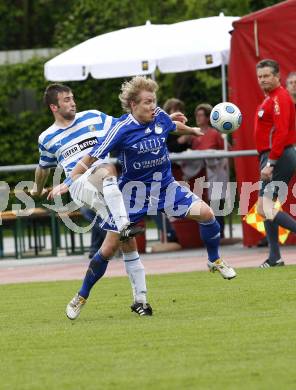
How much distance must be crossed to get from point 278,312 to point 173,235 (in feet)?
29.0

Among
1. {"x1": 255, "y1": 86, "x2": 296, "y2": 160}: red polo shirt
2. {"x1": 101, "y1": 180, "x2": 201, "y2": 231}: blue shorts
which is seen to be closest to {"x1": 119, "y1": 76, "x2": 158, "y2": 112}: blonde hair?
{"x1": 101, "y1": 180, "x2": 201, "y2": 231}: blue shorts

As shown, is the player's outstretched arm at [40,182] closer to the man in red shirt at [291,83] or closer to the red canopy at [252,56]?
the man in red shirt at [291,83]

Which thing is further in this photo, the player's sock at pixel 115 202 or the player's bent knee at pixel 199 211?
the player's bent knee at pixel 199 211

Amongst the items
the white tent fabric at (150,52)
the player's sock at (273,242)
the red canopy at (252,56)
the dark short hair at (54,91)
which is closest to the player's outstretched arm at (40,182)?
the dark short hair at (54,91)

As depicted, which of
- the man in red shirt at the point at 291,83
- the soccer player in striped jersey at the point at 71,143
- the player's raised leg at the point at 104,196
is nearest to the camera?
the player's raised leg at the point at 104,196

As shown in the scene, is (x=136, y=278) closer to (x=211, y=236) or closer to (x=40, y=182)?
(x=211, y=236)

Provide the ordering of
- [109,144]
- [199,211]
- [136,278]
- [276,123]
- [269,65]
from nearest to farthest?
[109,144], [136,278], [199,211], [269,65], [276,123]

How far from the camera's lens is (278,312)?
32.9 feet

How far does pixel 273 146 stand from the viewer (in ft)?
45.5

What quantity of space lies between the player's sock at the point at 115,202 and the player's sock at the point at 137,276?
407 mm

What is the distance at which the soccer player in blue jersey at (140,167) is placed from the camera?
33.9ft

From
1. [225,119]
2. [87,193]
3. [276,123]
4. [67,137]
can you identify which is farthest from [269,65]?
[87,193]

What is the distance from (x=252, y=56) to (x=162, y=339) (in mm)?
8791

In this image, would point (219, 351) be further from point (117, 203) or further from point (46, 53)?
point (46, 53)
